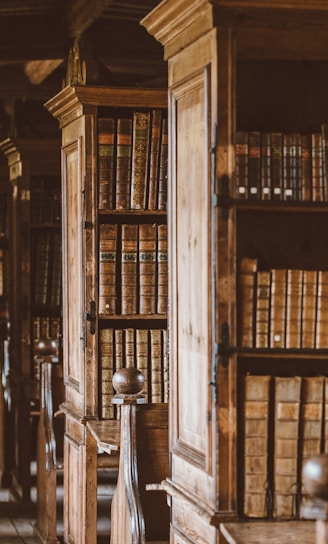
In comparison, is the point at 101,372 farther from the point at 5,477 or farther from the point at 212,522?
the point at 5,477

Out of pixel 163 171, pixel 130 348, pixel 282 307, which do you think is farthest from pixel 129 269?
pixel 282 307

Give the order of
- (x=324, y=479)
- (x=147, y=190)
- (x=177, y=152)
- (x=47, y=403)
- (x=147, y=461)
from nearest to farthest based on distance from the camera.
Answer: (x=324, y=479) → (x=177, y=152) → (x=147, y=461) → (x=147, y=190) → (x=47, y=403)

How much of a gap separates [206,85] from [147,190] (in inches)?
74.1

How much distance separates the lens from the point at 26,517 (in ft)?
22.8

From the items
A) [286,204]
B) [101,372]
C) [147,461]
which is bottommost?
[147,461]

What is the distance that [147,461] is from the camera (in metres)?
4.62

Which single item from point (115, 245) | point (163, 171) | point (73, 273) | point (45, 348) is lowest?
point (45, 348)

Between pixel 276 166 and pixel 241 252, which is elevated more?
pixel 276 166

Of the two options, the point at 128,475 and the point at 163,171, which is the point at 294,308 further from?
the point at 163,171

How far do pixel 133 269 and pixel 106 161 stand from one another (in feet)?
1.74

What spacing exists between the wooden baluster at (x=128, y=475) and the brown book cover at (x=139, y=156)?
58.7 inches

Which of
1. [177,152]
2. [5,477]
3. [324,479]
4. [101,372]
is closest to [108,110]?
[101,372]

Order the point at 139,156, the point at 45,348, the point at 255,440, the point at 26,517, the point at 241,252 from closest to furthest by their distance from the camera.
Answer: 1. the point at 255,440
2. the point at 241,252
3. the point at 139,156
4. the point at 45,348
5. the point at 26,517

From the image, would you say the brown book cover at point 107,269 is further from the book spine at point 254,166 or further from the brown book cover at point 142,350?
the book spine at point 254,166
